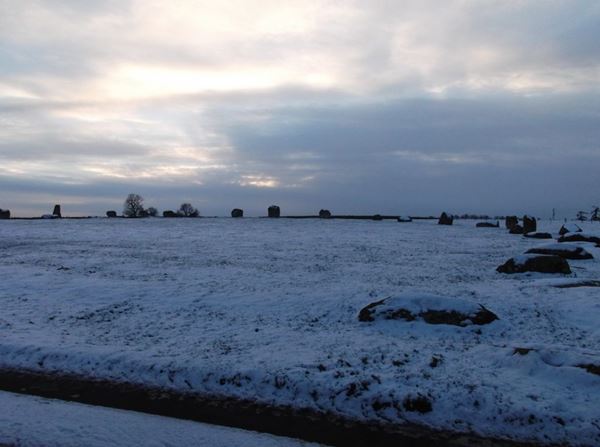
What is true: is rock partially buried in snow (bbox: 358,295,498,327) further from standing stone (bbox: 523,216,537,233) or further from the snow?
standing stone (bbox: 523,216,537,233)

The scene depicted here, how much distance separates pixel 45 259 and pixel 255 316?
12856 millimetres

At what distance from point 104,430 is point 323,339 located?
4853mm

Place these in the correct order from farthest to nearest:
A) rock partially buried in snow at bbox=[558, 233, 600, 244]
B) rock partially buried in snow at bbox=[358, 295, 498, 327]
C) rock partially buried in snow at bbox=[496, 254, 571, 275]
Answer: rock partially buried in snow at bbox=[558, 233, 600, 244] < rock partially buried in snow at bbox=[496, 254, 571, 275] < rock partially buried in snow at bbox=[358, 295, 498, 327]

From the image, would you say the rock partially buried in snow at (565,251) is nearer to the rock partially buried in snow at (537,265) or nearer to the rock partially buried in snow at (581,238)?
the rock partially buried in snow at (537,265)

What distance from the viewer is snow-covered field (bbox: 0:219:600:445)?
6586 mm

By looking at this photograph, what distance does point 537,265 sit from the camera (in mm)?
16203

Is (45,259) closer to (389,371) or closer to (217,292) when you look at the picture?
(217,292)

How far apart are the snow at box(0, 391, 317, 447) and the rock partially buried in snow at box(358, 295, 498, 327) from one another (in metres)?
5.45

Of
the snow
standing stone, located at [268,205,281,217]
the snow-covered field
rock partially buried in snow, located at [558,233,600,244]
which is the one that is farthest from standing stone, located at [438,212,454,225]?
the snow

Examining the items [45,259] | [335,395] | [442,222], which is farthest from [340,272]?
[442,222]

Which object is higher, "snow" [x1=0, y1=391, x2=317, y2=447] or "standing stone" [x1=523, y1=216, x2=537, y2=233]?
"standing stone" [x1=523, y1=216, x2=537, y2=233]

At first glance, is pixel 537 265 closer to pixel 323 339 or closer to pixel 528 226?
pixel 323 339

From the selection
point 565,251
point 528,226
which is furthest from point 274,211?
point 565,251

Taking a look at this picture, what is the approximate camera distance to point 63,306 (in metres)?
A: 12.2
